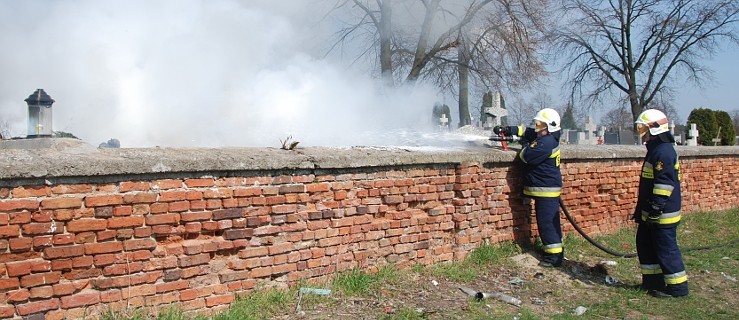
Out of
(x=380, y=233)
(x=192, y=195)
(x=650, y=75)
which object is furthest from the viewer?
(x=650, y=75)

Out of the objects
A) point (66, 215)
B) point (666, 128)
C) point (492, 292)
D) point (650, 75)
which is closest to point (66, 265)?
point (66, 215)

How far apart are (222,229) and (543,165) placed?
11.9ft

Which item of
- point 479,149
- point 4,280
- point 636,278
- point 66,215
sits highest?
point 479,149

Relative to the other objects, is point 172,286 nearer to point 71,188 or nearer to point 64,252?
point 64,252

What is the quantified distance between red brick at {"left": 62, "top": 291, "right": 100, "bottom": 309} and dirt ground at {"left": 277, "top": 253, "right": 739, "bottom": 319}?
1.26 metres

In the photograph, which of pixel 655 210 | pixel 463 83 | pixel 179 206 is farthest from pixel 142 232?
pixel 463 83

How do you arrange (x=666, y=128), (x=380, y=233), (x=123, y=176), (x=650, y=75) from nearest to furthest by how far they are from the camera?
(x=123, y=176) < (x=380, y=233) < (x=666, y=128) < (x=650, y=75)

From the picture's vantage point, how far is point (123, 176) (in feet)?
12.8

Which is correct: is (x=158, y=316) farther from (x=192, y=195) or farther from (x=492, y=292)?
(x=492, y=292)

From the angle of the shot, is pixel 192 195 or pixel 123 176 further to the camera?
pixel 192 195

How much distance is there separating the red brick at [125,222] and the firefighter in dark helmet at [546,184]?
4.06 meters

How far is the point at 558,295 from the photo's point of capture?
559cm

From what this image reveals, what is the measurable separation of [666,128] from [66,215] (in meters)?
5.37

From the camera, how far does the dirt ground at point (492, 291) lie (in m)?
4.65
